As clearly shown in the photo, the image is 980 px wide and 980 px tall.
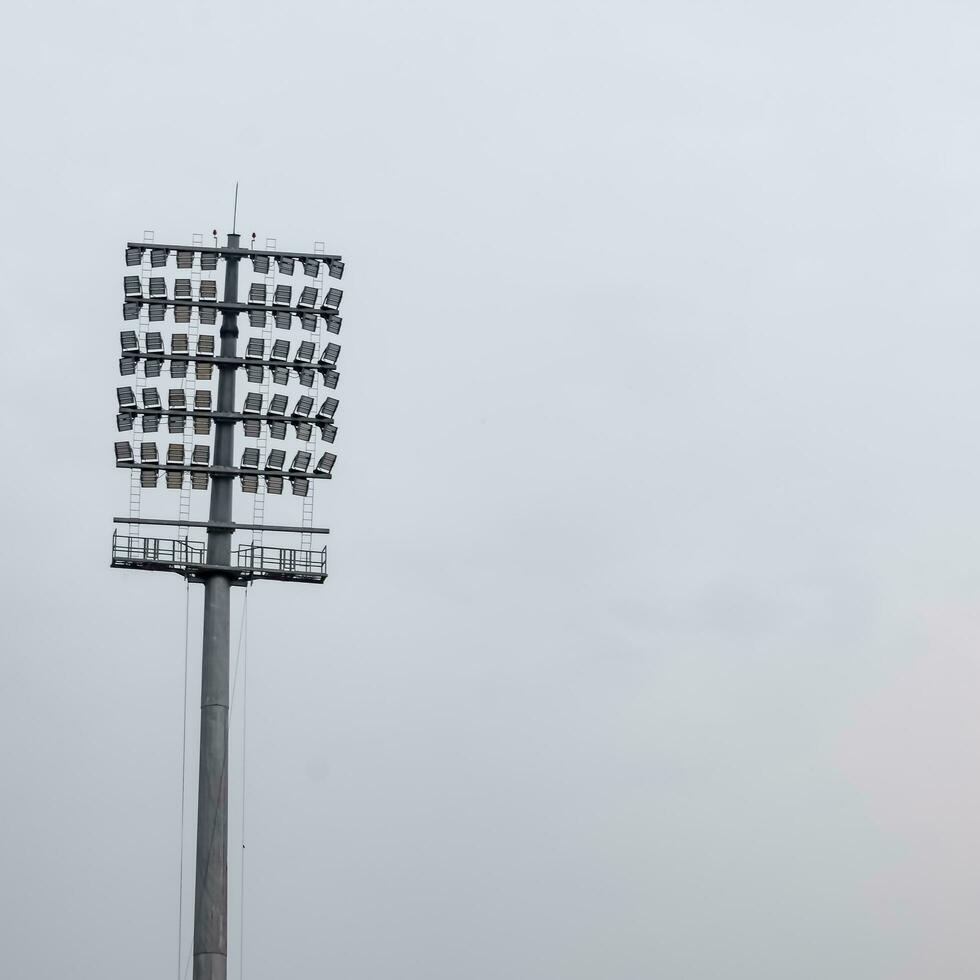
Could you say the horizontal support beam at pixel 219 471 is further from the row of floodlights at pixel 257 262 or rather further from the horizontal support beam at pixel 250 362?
the row of floodlights at pixel 257 262

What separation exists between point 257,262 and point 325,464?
623 centimetres

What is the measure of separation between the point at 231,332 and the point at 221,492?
15.5 feet

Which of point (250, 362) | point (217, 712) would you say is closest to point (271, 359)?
point (250, 362)

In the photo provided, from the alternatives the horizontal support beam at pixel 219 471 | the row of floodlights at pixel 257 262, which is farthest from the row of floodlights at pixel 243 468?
the row of floodlights at pixel 257 262

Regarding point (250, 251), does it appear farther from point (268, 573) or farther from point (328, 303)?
point (268, 573)

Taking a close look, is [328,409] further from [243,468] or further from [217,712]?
[217,712]

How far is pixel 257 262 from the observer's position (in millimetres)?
76000

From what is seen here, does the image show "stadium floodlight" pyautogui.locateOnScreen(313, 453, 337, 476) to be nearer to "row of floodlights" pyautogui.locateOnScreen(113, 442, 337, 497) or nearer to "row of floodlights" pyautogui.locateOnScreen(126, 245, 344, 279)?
"row of floodlights" pyautogui.locateOnScreen(113, 442, 337, 497)

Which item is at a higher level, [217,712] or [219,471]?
[219,471]

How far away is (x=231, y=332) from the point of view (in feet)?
→ 250

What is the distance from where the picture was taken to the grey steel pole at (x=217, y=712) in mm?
71312

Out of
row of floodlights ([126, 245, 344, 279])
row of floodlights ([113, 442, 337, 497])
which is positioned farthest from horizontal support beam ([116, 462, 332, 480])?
row of floodlights ([126, 245, 344, 279])

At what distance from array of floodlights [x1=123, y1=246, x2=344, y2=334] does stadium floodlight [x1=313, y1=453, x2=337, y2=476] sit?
3715 millimetres

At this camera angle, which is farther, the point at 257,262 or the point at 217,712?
the point at 257,262
